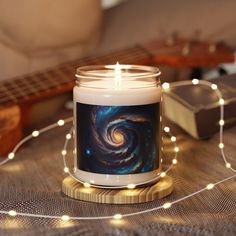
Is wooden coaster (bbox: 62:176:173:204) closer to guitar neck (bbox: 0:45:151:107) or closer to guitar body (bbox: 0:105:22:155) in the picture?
guitar body (bbox: 0:105:22:155)

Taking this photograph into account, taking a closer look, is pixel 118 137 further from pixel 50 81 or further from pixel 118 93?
pixel 50 81

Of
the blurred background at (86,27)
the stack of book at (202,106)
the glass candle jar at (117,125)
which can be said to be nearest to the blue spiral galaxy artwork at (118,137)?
the glass candle jar at (117,125)

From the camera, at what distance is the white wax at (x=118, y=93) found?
2.06 ft

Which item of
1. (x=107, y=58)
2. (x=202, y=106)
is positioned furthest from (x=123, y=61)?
(x=202, y=106)

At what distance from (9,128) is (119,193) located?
0.33 m

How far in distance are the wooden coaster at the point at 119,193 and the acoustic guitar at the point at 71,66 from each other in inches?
11.6

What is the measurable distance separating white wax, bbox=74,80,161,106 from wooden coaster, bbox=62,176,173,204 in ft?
0.32

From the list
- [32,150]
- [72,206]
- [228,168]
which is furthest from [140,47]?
[72,206]

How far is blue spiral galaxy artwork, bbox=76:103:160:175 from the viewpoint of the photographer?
2.08 feet

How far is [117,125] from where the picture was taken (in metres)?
0.63

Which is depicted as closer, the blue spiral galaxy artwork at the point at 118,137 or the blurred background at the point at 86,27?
the blue spiral galaxy artwork at the point at 118,137

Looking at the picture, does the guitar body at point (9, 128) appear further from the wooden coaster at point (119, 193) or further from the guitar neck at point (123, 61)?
the wooden coaster at point (119, 193)

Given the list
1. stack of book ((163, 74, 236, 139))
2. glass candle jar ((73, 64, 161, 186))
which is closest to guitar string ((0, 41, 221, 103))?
stack of book ((163, 74, 236, 139))

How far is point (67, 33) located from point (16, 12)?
0.12m
